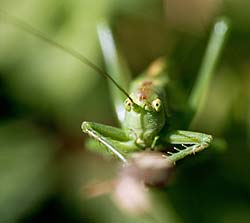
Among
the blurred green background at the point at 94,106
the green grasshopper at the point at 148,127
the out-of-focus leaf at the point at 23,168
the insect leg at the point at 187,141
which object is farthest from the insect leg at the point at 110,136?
the out-of-focus leaf at the point at 23,168

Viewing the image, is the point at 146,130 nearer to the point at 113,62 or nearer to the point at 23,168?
the point at 113,62

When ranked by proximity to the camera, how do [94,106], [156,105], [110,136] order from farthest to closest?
[94,106]
[110,136]
[156,105]

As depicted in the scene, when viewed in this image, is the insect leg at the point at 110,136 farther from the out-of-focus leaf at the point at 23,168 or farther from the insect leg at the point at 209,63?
the out-of-focus leaf at the point at 23,168

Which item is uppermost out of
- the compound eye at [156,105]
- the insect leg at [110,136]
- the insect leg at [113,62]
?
the insect leg at [113,62]

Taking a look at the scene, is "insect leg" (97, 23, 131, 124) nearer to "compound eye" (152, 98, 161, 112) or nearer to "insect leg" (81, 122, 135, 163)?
"insect leg" (81, 122, 135, 163)

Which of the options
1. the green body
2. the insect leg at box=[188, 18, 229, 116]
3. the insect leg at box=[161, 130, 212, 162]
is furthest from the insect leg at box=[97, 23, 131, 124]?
the insect leg at box=[161, 130, 212, 162]

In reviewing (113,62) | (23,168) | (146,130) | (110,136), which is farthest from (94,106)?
(146,130)
